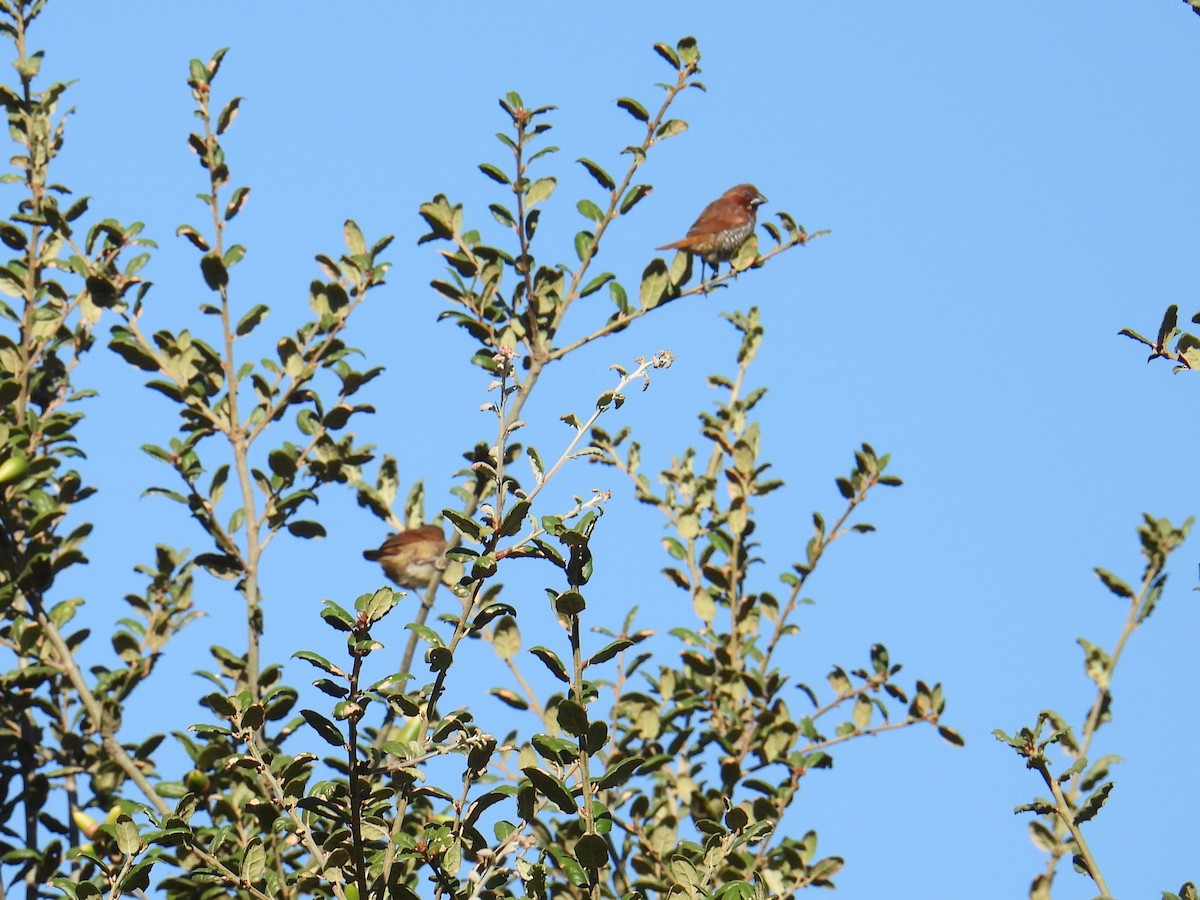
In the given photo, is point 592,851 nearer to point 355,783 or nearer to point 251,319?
point 355,783

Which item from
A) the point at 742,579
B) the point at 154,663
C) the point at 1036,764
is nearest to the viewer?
the point at 1036,764

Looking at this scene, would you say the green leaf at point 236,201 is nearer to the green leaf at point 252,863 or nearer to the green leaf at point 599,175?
the green leaf at point 599,175

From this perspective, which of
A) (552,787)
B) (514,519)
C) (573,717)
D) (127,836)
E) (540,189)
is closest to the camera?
(573,717)

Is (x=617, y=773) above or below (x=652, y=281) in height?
below

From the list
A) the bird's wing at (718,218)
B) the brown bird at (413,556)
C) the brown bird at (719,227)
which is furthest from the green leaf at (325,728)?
the bird's wing at (718,218)

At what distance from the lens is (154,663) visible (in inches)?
227

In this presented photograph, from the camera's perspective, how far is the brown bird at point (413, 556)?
271 inches

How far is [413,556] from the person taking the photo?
25.3ft

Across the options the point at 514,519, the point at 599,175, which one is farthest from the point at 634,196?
the point at 514,519

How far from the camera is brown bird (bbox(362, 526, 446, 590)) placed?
22.6ft

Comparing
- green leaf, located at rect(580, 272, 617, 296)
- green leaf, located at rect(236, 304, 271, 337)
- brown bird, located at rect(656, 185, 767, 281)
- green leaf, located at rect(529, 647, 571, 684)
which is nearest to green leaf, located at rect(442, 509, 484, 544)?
green leaf, located at rect(529, 647, 571, 684)

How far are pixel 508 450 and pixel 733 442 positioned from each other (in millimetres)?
1677

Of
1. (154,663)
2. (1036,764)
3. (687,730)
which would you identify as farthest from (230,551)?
(1036,764)

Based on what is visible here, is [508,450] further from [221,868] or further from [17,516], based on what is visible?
[221,868]
